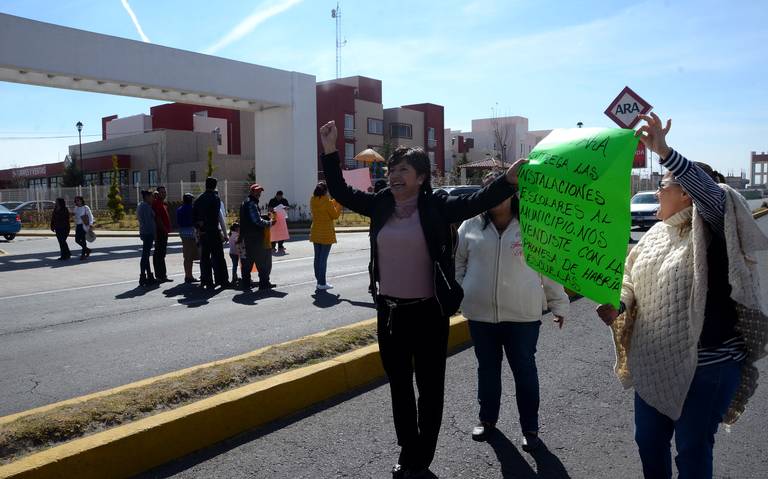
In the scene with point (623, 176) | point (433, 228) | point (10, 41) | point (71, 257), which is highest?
point (10, 41)

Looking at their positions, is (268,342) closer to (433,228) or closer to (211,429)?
(211,429)

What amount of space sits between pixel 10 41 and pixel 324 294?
46.4 ft

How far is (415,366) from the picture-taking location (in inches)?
146

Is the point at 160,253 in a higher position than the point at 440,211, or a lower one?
lower

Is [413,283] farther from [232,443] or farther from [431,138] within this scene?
[431,138]

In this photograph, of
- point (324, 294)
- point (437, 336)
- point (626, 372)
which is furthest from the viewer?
point (324, 294)

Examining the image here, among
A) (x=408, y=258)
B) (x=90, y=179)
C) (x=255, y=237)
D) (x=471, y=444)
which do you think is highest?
(x=90, y=179)

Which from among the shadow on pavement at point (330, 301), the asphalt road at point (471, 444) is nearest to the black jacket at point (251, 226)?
the shadow on pavement at point (330, 301)

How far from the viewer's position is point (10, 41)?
18.2 metres

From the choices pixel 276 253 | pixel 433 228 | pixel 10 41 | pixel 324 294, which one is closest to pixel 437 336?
pixel 433 228

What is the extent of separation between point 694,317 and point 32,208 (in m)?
44.0

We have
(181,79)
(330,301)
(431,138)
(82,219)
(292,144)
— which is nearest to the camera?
(330,301)

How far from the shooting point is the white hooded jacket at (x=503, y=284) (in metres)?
4.07

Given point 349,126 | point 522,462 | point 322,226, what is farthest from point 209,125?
point 522,462
